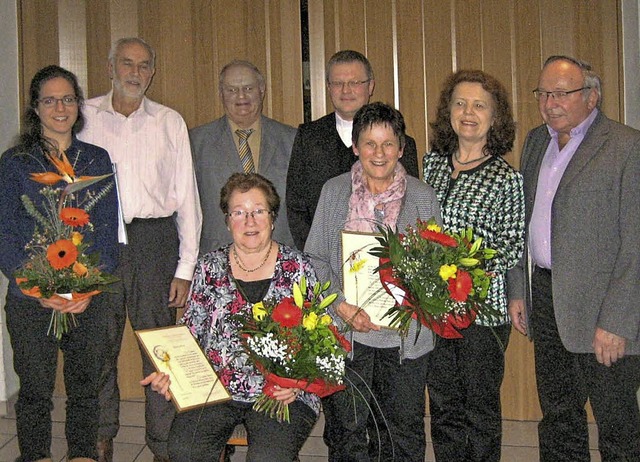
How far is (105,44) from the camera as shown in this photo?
15.0ft

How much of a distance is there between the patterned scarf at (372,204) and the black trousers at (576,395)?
2.10 ft

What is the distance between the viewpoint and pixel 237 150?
3824mm

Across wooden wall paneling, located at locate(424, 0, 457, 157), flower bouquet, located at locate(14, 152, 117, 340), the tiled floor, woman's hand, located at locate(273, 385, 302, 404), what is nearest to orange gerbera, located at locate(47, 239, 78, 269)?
→ flower bouquet, located at locate(14, 152, 117, 340)

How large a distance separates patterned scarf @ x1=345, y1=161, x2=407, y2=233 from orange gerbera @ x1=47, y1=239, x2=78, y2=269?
3.42 feet

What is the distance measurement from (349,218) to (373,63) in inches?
66.0

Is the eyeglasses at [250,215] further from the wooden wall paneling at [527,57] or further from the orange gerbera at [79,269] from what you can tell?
the wooden wall paneling at [527,57]

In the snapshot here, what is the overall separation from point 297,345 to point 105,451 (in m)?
1.73

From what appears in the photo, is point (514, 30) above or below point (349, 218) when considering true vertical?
above

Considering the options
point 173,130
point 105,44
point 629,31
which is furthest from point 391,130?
point 105,44

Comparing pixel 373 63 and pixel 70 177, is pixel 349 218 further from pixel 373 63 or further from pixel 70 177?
pixel 373 63

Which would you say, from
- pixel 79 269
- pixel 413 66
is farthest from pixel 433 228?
pixel 413 66

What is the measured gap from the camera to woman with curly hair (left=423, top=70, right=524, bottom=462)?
306 cm

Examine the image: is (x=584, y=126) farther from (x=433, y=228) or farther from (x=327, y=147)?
(x=327, y=147)

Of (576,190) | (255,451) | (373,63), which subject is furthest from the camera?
(373,63)
